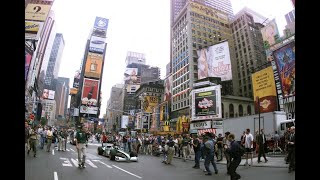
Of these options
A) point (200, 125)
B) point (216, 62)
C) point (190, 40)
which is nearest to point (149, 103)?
point (190, 40)

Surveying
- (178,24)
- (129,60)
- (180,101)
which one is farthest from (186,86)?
(129,60)

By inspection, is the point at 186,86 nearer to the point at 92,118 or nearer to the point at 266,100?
the point at 92,118

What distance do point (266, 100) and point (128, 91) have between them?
364ft

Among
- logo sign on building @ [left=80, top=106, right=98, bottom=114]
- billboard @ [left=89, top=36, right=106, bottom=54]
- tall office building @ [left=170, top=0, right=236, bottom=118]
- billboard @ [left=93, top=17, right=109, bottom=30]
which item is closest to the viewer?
logo sign on building @ [left=80, top=106, right=98, bottom=114]

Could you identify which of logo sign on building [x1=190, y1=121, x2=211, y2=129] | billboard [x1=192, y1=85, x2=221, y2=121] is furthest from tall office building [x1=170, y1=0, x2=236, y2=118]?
billboard [x1=192, y1=85, x2=221, y2=121]

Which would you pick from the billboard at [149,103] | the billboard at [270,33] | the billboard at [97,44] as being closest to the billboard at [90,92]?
the billboard at [97,44]

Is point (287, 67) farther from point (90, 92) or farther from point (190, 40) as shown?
point (90, 92)

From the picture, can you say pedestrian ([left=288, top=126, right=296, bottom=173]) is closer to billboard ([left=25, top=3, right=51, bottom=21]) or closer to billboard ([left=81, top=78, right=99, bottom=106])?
billboard ([left=25, top=3, right=51, bottom=21])

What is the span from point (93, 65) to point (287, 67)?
6663 centimetres

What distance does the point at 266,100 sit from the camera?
4706cm

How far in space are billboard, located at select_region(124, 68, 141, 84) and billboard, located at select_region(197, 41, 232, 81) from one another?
10605 cm

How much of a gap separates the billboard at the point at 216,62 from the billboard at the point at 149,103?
1712 inches

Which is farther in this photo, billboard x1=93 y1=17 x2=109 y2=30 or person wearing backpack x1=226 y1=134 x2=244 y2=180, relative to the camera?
billboard x1=93 y1=17 x2=109 y2=30

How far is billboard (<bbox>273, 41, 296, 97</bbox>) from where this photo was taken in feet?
143
